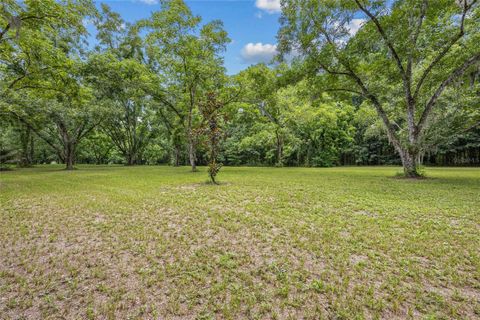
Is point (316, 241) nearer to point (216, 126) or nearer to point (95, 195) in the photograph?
point (216, 126)

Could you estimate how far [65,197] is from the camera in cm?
669

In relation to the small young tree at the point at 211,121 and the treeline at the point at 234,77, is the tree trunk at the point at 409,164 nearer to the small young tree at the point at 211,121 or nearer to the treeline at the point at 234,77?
the treeline at the point at 234,77

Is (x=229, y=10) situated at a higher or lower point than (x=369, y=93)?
higher

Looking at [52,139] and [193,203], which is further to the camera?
[52,139]

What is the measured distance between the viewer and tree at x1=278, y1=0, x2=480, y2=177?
29.8ft

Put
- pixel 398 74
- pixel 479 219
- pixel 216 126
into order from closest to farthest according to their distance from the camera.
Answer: pixel 479 219
pixel 216 126
pixel 398 74

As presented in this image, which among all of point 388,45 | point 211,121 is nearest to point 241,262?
point 211,121

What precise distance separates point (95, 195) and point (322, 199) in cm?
726

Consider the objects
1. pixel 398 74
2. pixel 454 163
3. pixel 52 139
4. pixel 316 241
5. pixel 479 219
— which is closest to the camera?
pixel 316 241

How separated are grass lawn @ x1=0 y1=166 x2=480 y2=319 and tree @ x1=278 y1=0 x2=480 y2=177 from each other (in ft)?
22.5

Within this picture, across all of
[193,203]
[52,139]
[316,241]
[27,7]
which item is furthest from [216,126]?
[52,139]

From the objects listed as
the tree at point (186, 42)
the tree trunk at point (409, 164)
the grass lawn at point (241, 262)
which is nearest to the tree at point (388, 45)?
the tree trunk at point (409, 164)

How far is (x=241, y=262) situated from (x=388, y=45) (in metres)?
11.4

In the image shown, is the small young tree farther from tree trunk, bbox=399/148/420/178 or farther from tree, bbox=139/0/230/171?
tree trunk, bbox=399/148/420/178
